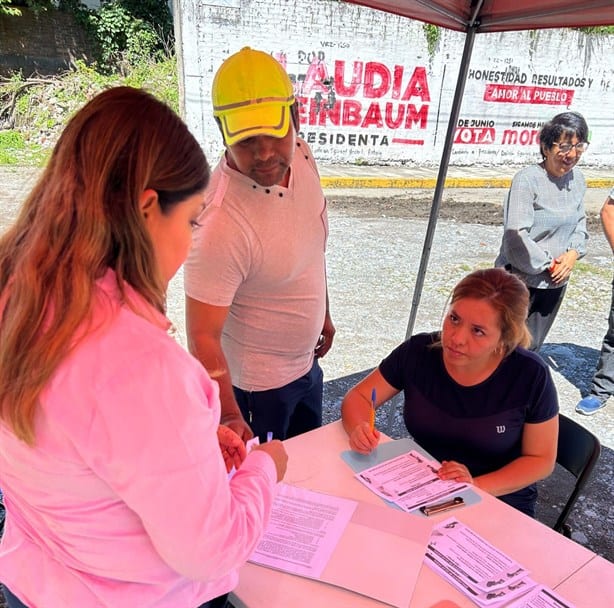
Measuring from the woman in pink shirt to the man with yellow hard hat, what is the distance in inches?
26.4

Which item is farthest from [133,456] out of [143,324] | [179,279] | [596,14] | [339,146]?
[339,146]

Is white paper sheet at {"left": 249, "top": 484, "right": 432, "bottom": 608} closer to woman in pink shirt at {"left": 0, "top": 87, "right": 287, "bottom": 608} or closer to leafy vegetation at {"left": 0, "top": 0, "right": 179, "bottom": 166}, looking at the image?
woman in pink shirt at {"left": 0, "top": 87, "right": 287, "bottom": 608}

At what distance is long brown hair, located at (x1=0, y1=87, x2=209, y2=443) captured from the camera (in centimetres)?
62

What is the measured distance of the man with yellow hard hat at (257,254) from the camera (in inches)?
55.2

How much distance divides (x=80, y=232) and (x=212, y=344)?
86 centimetres

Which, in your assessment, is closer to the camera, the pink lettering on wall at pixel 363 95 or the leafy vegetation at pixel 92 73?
the pink lettering on wall at pixel 363 95

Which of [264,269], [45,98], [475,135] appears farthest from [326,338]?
[45,98]

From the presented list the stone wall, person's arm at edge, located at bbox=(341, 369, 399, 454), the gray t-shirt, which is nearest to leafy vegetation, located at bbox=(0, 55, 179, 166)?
the stone wall

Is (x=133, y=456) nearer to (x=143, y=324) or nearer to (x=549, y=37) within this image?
(x=143, y=324)

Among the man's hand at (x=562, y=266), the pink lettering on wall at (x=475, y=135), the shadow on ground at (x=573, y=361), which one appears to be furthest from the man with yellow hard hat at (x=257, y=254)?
the pink lettering on wall at (x=475, y=135)

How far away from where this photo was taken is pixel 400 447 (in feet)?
5.16

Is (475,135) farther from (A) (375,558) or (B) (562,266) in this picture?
(A) (375,558)

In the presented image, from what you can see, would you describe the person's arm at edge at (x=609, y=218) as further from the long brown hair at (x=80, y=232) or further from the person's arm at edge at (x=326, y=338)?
the long brown hair at (x=80, y=232)

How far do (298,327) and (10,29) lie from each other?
1119 cm
